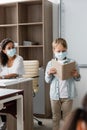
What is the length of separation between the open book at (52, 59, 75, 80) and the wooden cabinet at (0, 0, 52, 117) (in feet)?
4.57

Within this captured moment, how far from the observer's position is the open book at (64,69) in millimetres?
2521

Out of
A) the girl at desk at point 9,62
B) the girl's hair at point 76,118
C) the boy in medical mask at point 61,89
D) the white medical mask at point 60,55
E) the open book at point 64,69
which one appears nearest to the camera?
the girl's hair at point 76,118

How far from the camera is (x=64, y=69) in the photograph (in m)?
2.53

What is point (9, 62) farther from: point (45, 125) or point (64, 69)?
point (45, 125)

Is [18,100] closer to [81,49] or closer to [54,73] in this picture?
[54,73]

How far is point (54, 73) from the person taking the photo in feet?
8.63

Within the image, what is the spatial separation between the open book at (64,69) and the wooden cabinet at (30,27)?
1394mm

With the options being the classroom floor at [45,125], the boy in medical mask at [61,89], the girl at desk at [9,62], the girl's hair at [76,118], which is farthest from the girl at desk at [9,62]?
the girl's hair at [76,118]

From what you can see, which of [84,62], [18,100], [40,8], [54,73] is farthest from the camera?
[40,8]

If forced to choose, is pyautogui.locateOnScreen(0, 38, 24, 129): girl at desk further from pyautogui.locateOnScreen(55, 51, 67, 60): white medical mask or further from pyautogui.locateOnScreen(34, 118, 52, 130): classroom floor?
pyautogui.locateOnScreen(34, 118, 52, 130): classroom floor

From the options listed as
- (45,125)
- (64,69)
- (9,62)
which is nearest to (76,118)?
(64,69)

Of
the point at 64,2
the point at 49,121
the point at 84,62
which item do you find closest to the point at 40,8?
the point at 64,2

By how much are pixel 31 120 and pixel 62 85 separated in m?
0.68

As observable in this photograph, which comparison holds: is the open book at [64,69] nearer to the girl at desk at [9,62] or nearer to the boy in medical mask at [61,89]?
the boy in medical mask at [61,89]
